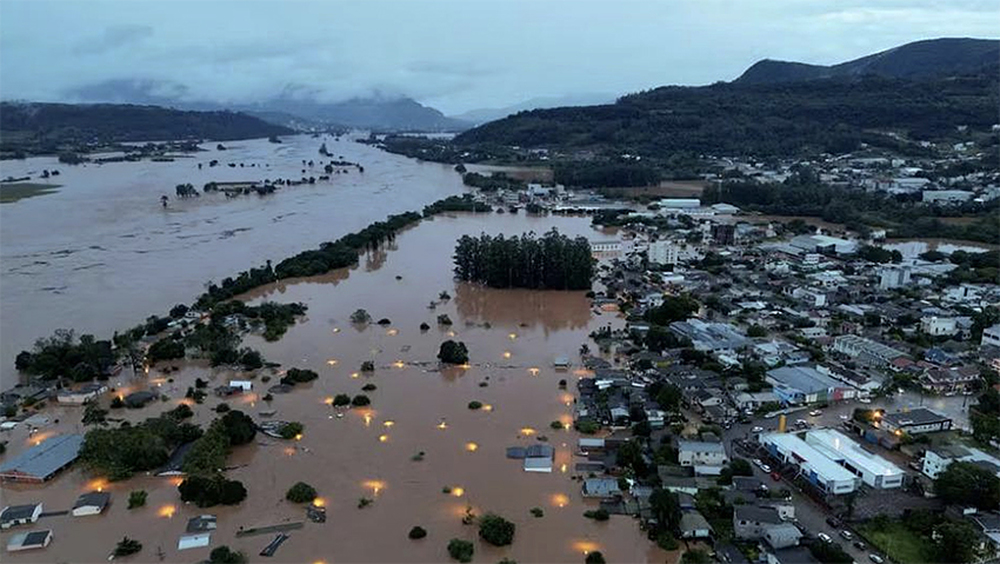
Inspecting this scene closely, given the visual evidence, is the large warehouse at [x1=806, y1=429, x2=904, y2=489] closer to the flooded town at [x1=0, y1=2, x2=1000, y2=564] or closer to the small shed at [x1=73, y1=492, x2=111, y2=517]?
the flooded town at [x1=0, y1=2, x2=1000, y2=564]

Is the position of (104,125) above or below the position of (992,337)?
above

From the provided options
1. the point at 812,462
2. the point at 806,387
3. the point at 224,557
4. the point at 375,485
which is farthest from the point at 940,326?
the point at 224,557

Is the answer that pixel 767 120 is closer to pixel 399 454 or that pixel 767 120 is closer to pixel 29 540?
pixel 399 454

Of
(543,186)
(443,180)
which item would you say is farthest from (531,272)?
(443,180)

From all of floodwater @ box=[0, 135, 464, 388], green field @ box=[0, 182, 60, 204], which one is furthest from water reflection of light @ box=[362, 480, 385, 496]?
green field @ box=[0, 182, 60, 204]

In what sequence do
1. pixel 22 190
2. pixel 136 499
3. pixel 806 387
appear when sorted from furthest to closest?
pixel 22 190, pixel 806 387, pixel 136 499

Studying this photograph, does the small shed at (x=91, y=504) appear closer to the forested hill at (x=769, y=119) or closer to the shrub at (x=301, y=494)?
the shrub at (x=301, y=494)

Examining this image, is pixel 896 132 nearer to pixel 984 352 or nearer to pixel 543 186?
pixel 543 186
